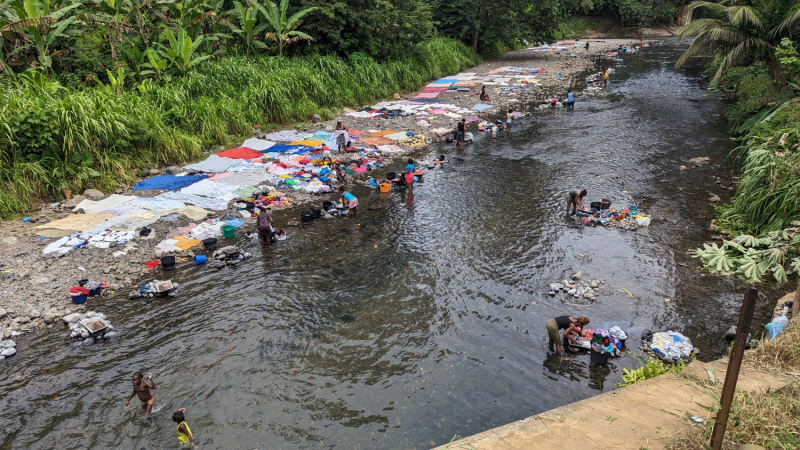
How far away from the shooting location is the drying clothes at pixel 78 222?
11.0m

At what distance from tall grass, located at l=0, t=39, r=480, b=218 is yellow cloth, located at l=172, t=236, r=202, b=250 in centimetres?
357

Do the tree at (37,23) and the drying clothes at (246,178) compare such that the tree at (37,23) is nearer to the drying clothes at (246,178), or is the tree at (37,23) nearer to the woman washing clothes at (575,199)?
the drying clothes at (246,178)

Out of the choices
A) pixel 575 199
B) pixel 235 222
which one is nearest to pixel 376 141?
pixel 235 222

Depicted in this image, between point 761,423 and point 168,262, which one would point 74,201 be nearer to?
point 168,262

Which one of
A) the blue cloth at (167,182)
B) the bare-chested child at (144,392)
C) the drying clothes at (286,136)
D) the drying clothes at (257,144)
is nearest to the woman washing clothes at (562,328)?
the bare-chested child at (144,392)

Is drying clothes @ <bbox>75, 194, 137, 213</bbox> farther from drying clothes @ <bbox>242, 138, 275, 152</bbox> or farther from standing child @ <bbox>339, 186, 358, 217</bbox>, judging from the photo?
standing child @ <bbox>339, 186, 358, 217</bbox>

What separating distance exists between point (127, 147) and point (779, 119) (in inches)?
771

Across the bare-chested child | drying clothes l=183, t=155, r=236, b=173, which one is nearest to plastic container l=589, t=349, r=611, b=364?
the bare-chested child

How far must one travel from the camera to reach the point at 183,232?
11461 mm

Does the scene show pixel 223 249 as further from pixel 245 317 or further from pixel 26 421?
pixel 26 421

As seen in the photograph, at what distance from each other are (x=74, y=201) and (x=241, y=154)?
517cm

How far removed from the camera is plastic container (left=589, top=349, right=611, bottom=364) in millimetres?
7531

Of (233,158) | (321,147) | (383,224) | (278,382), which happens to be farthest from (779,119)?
(233,158)

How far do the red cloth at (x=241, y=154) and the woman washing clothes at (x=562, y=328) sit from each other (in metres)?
11.7
